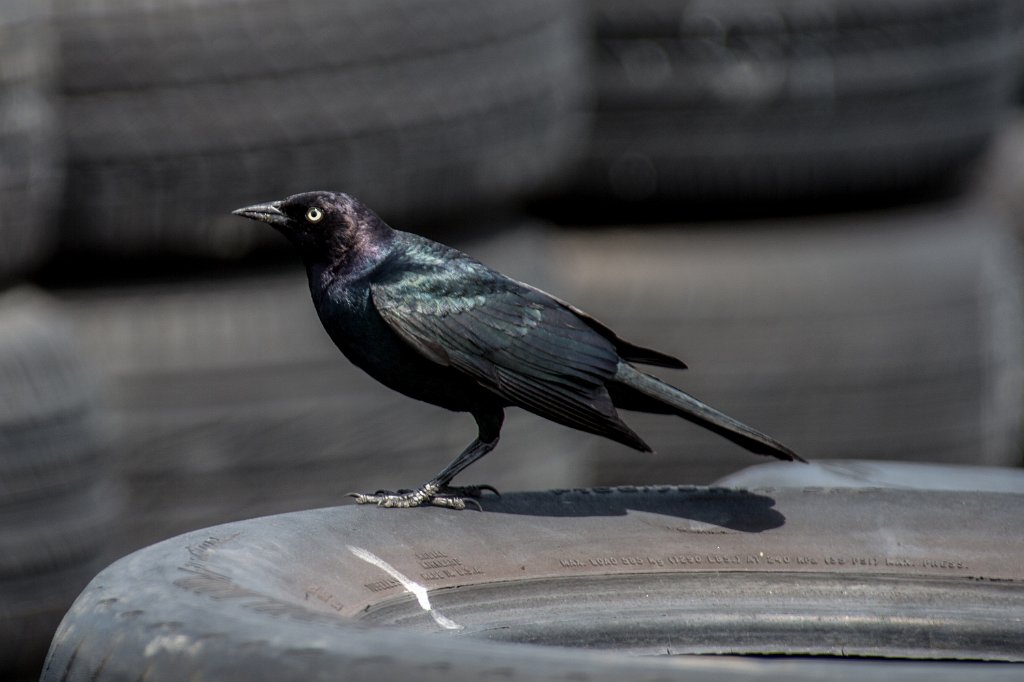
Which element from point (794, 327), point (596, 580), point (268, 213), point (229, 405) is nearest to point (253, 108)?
point (229, 405)

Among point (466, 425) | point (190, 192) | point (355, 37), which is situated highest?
point (355, 37)

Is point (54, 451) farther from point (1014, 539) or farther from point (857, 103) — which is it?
point (857, 103)

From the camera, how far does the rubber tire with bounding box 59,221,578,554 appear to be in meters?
4.22

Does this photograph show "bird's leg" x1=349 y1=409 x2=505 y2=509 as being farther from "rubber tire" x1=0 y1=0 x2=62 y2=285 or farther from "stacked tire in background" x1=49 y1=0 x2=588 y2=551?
"stacked tire in background" x1=49 y1=0 x2=588 y2=551

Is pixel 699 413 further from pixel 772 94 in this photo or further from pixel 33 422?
pixel 772 94

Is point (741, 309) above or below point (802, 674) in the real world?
below

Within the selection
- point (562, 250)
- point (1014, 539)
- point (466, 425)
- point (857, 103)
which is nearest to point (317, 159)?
point (466, 425)

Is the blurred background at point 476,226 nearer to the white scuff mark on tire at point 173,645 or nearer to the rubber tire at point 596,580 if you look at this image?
the rubber tire at point 596,580

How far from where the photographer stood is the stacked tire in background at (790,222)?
5309 millimetres

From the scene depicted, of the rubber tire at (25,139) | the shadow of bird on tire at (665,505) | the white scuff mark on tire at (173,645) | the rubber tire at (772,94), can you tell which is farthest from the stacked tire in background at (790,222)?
the white scuff mark on tire at (173,645)

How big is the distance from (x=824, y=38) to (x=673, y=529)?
3.22m

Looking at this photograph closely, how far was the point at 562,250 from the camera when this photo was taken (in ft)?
18.1

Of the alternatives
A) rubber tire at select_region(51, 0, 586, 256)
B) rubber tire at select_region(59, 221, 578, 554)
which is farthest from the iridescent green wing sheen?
rubber tire at select_region(59, 221, 578, 554)

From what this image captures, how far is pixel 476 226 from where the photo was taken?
4797 mm
